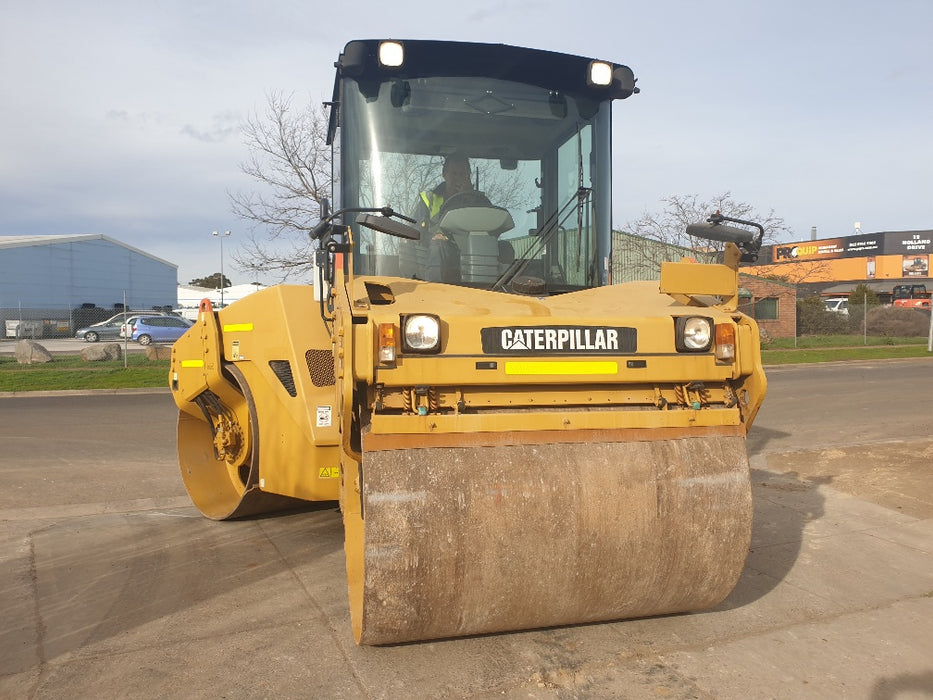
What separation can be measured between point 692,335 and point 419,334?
1.24 meters

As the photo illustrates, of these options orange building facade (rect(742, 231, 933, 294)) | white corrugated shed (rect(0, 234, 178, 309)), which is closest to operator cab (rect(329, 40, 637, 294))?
white corrugated shed (rect(0, 234, 178, 309))

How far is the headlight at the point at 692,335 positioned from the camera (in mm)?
3537

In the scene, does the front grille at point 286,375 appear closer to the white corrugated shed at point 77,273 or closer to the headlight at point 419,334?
the headlight at point 419,334

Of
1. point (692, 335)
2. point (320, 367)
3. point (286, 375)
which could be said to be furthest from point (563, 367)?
point (286, 375)

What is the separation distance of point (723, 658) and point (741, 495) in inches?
29.2

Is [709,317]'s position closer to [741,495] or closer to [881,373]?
[741,495]

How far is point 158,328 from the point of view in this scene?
1227 inches

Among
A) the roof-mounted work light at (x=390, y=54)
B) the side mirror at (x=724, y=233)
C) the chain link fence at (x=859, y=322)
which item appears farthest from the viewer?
the chain link fence at (x=859, y=322)

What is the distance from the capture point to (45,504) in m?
6.47

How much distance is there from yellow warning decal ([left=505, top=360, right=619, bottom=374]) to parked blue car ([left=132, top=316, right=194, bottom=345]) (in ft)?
96.0

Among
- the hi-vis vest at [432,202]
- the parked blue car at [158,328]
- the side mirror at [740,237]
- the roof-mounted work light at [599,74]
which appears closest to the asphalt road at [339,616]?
the side mirror at [740,237]

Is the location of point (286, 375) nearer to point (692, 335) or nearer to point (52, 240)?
point (692, 335)

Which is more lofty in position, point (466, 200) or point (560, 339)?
point (466, 200)

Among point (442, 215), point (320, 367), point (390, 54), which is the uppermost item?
point (390, 54)
